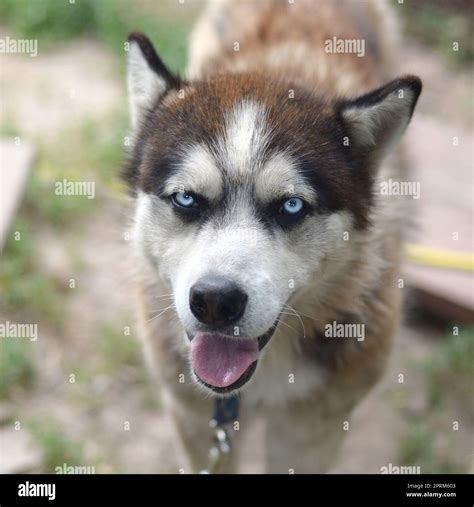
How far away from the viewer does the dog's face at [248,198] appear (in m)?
3.04

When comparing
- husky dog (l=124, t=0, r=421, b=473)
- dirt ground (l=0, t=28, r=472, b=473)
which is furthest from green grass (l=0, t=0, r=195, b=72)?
husky dog (l=124, t=0, r=421, b=473)

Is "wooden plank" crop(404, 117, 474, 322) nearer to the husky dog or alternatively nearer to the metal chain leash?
the husky dog

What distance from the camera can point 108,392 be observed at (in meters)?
4.92

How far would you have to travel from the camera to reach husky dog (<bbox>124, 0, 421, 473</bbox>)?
10.3ft

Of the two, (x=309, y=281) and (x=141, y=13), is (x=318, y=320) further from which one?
(x=141, y=13)

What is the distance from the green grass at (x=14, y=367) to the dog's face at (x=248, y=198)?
1.65 meters

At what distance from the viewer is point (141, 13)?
781 centimetres

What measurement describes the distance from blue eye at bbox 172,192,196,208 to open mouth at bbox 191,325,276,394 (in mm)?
533

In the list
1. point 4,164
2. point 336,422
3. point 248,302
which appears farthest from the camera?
point 4,164

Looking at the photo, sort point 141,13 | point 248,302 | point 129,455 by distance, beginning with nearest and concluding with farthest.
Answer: point 248,302
point 129,455
point 141,13

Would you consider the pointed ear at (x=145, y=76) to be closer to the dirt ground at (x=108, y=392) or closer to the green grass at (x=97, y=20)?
the dirt ground at (x=108, y=392)

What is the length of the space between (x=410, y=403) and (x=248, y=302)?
2458mm

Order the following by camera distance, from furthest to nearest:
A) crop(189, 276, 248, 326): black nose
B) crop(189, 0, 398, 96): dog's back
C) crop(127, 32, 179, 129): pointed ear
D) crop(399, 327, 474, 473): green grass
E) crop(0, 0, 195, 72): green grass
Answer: crop(0, 0, 195, 72): green grass → crop(399, 327, 474, 473): green grass → crop(189, 0, 398, 96): dog's back → crop(127, 32, 179, 129): pointed ear → crop(189, 276, 248, 326): black nose
